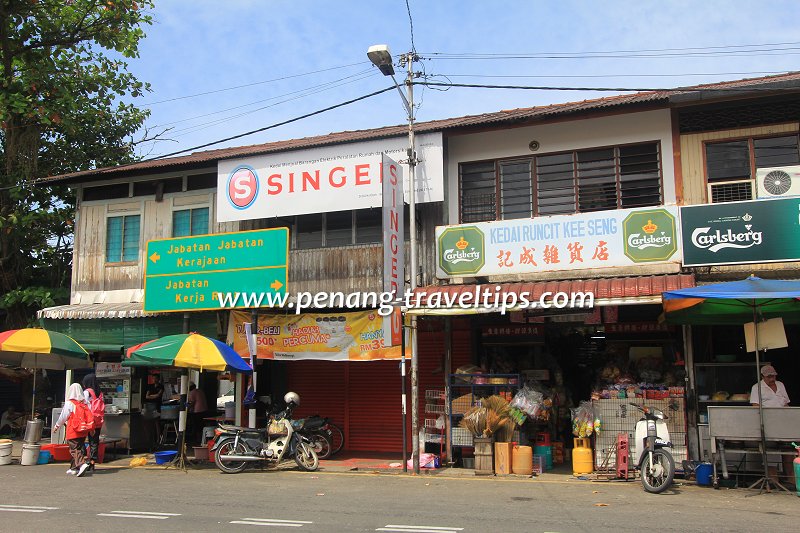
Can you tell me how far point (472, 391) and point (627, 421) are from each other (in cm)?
290

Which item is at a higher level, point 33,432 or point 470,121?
point 470,121

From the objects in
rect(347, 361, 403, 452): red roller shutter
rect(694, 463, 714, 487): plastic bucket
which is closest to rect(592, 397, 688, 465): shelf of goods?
rect(694, 463, 714, 487): plastic bucket

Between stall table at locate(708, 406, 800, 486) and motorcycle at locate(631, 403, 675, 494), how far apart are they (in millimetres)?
755

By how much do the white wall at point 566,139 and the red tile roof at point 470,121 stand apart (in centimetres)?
40

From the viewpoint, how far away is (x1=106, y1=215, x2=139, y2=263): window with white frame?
691 inches

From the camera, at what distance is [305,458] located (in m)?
13.2

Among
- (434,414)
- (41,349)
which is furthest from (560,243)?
(41,349)

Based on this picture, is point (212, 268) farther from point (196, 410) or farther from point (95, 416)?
point (196, 410)

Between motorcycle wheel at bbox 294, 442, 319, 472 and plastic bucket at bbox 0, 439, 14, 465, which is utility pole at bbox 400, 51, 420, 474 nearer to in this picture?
motorcycle wheel at bbox 294, 442, 319, 472

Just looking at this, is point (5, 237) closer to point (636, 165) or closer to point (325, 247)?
point (325, 247)

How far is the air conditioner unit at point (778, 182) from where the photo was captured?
11992mm

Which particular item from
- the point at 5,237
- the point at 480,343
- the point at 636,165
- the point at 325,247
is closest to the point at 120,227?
the point at 5,237

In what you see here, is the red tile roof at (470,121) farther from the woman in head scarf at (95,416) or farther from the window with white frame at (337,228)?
the woman in head scarf at (95,416)

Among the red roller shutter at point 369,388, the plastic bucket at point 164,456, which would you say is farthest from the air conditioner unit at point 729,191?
the plastic bucket at point 164,456
